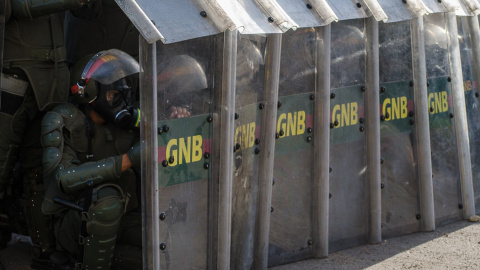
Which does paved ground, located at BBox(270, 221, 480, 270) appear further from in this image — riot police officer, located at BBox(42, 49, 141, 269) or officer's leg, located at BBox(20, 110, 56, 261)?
officer's leg, located at BBox(20, 110, 56, 261)

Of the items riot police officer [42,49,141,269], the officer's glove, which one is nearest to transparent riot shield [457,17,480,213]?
riot police officer [42,49,141,269]

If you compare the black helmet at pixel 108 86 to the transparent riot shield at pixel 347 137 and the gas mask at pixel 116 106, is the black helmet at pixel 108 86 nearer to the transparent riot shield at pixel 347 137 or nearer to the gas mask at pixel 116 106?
the gas mask at pixel 116 106

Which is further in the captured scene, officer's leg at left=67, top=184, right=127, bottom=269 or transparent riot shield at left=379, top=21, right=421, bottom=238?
transparent riot shield at left=379, top=21, right=421, bottom=238

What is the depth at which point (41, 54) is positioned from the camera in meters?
6.74

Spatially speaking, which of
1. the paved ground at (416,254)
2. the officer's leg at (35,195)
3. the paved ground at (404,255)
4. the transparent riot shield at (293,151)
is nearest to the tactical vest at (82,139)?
the officer's leg at (35,195)

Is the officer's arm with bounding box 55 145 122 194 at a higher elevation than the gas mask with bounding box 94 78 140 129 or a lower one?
lower

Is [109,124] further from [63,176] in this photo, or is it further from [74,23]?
[74,23]

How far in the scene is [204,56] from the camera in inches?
240

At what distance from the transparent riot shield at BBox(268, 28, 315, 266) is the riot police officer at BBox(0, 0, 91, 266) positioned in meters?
1.77

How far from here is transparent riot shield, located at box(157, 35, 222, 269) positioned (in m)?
5.84

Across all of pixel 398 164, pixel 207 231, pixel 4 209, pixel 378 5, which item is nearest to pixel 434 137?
pixel 398 164

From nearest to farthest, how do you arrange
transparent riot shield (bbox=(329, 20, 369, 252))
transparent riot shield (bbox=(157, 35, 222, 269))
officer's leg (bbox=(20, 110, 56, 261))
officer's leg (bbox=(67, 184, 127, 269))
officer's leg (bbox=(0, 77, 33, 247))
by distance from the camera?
transparent riot shield (bbox=(157, 35, 222, 269)) → officer's leg (bbox=(67, 184, 127, 269)) → officer's leg (bbox=(0, 77, 33, 247)) → officer's leg (bbox=(20, 110, 56, 261)) → transparent riot shield (bbox=(329, 20, 369, 252))

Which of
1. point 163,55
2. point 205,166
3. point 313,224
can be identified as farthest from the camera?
point 313,224

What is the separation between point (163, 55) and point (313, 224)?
2223 mm
